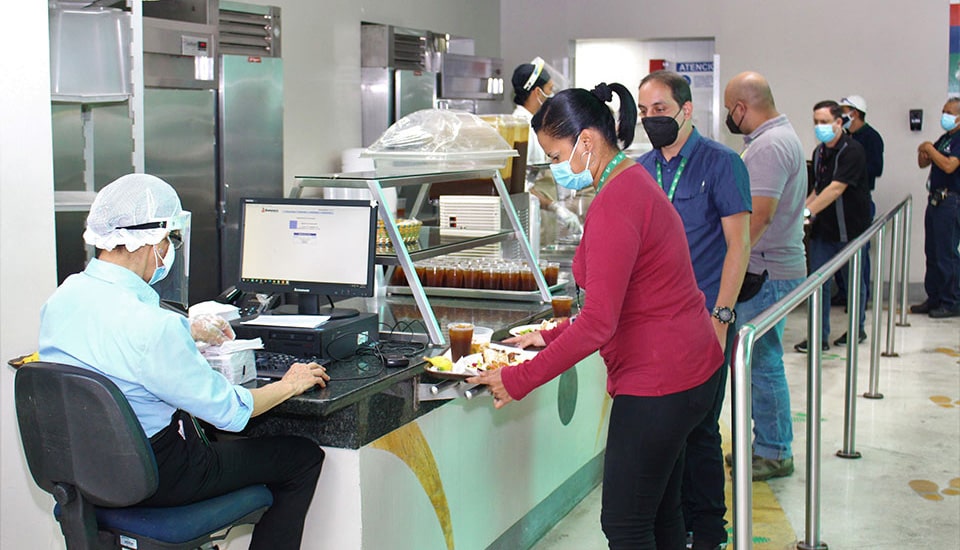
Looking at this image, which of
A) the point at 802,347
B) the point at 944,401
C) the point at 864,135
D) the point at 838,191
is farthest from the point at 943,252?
the point at 944,401

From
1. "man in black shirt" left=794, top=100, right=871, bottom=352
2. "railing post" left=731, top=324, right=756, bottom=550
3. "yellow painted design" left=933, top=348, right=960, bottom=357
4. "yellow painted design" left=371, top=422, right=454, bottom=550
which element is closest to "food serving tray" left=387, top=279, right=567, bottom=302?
"yellow painted design" left=371, top=422, right=454, bottom=550

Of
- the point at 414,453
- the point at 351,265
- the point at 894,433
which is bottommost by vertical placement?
the point at 894,433

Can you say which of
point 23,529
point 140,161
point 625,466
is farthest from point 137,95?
point 625,466

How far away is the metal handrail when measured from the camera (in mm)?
2350

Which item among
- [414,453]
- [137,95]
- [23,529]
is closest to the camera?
[414,453]

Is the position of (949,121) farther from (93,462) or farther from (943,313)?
(93,462)

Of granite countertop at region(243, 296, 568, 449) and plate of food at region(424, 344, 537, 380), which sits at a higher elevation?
plate of food at region(424, 344, 537, 380)

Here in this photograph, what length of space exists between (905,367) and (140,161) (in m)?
5.27

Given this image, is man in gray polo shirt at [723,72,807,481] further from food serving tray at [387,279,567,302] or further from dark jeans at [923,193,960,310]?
dark jeans at [923,193,960,310]

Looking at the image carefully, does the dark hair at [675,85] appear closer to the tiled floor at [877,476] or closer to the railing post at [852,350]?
the railing post at [852,350]

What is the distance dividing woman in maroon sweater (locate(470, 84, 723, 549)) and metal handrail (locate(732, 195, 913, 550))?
20 cm

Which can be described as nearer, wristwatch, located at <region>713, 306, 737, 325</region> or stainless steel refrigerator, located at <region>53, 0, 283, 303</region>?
wristwatch, located at <region>713, 306, 737, 325</region>

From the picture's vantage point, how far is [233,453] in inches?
101

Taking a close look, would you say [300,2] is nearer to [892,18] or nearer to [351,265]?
[351,265]
